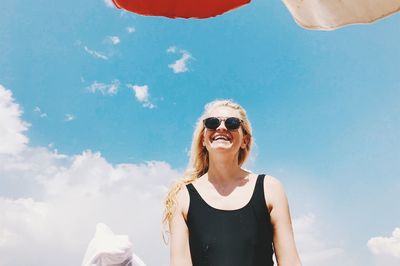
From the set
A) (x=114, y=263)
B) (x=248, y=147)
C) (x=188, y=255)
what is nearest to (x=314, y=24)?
(x=188, y=255)

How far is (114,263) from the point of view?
5.70m

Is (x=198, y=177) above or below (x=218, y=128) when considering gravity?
below

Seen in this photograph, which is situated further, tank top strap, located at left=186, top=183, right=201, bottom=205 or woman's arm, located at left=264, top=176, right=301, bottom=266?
tank top strap, located at left=186, top=183, right=201, bottom=205

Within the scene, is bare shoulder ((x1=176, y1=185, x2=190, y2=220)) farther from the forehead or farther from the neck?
the forehead

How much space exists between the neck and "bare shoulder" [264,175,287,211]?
21 centimetres

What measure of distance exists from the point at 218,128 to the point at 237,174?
0.32m

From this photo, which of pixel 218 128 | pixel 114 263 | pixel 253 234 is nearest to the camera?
pixel 253 234

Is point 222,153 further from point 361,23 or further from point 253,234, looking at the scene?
point 361,23

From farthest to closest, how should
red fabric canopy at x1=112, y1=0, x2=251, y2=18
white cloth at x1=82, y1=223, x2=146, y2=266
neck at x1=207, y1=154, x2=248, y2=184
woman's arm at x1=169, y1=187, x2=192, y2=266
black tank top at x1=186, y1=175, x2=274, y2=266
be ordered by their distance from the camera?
white cloth at x1=82, y1=223, x2=146, y2=266 < neck at x1=207, y1=154, x2=248, y2=184 < woman's arm at x1=169, y1=187, x2=192, y2=266 < black tank top at x1=186, y1=175, x2=274, y2=266 < red fabric canopy at x1=112, y1=0, x2=251, y2=18

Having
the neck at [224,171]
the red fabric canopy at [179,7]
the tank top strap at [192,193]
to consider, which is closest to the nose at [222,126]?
the neck at [224,171]

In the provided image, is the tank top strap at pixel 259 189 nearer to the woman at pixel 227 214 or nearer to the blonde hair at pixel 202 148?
the woman at pixel 227 214

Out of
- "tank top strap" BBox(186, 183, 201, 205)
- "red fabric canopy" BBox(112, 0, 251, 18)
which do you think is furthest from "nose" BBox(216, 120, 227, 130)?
"red fabric canopy" BBox(112, 0, 251, 18)

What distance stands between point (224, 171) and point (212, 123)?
0.32 metres

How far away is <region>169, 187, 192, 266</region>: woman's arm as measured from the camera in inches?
115
